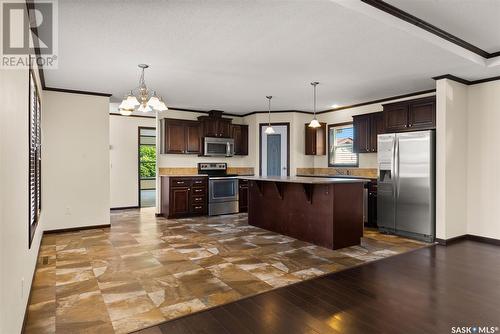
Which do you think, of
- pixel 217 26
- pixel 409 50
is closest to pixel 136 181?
pixel 217 26

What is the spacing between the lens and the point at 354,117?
6684mm

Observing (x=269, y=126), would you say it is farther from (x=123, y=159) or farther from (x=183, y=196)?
(x=123, y=159)

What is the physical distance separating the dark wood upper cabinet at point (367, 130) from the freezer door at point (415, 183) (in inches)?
36.5

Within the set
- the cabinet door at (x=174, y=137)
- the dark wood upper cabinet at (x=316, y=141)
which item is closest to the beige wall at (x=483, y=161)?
the dark wood upper cabinet at (x=316, y=141)

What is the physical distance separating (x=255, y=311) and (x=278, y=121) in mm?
5802

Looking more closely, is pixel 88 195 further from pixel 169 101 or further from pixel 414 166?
pixel 414 166

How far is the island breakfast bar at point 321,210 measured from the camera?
4.36 metres

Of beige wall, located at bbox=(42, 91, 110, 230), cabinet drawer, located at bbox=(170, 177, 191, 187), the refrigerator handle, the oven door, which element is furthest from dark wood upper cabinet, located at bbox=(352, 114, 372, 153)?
beige wall, located at bbox=(42, 91, 110, 230)

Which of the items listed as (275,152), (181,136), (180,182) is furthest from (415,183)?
(181,136)

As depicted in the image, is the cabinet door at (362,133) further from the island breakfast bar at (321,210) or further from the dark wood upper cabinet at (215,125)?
the dark wood upper cabinet at (215,125)

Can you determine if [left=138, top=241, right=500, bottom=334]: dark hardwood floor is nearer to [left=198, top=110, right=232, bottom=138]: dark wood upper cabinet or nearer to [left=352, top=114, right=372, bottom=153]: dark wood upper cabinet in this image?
[left=352, top=114, right=372, bottom=153]: dark wood upper cabinet

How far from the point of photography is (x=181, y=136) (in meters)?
7.33

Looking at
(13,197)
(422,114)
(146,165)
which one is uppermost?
(422,114)

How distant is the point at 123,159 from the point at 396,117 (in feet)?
21.6
